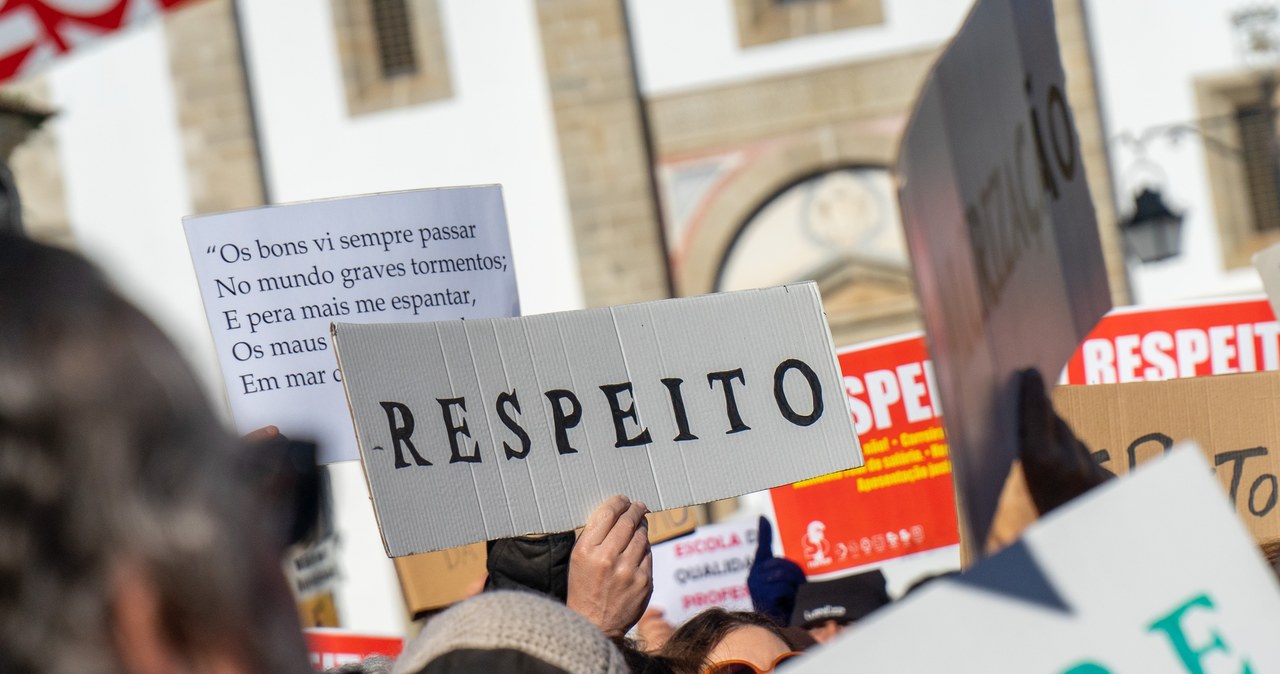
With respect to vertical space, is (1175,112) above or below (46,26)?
below

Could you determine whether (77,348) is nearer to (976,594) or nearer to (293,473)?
(293,473)

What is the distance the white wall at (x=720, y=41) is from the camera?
10453 mm

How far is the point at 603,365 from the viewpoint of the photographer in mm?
1881

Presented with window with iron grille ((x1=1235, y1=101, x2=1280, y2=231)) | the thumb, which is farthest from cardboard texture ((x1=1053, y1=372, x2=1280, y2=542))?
window with iron grille ((x1=1235, y1=101, x2=1280, y2=231))

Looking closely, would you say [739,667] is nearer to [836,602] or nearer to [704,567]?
[836,602]

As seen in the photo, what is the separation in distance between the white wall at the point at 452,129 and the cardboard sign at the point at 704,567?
17.7 ft

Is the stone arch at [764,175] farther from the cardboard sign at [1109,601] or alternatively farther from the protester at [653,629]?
the cardboard sign at [1109,601]

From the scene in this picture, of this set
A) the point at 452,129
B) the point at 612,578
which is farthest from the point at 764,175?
the point at 612,578

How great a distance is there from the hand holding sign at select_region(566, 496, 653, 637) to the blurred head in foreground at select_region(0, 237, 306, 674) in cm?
108

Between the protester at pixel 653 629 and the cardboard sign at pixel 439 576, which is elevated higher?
the cardboard sign at pixel 439 576

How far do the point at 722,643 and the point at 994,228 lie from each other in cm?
83

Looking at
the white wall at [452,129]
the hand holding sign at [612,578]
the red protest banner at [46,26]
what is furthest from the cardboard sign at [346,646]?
the white wall at [452,129]

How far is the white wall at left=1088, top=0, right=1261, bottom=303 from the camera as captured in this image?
10.0 meters

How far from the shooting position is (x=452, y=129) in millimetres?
10469
